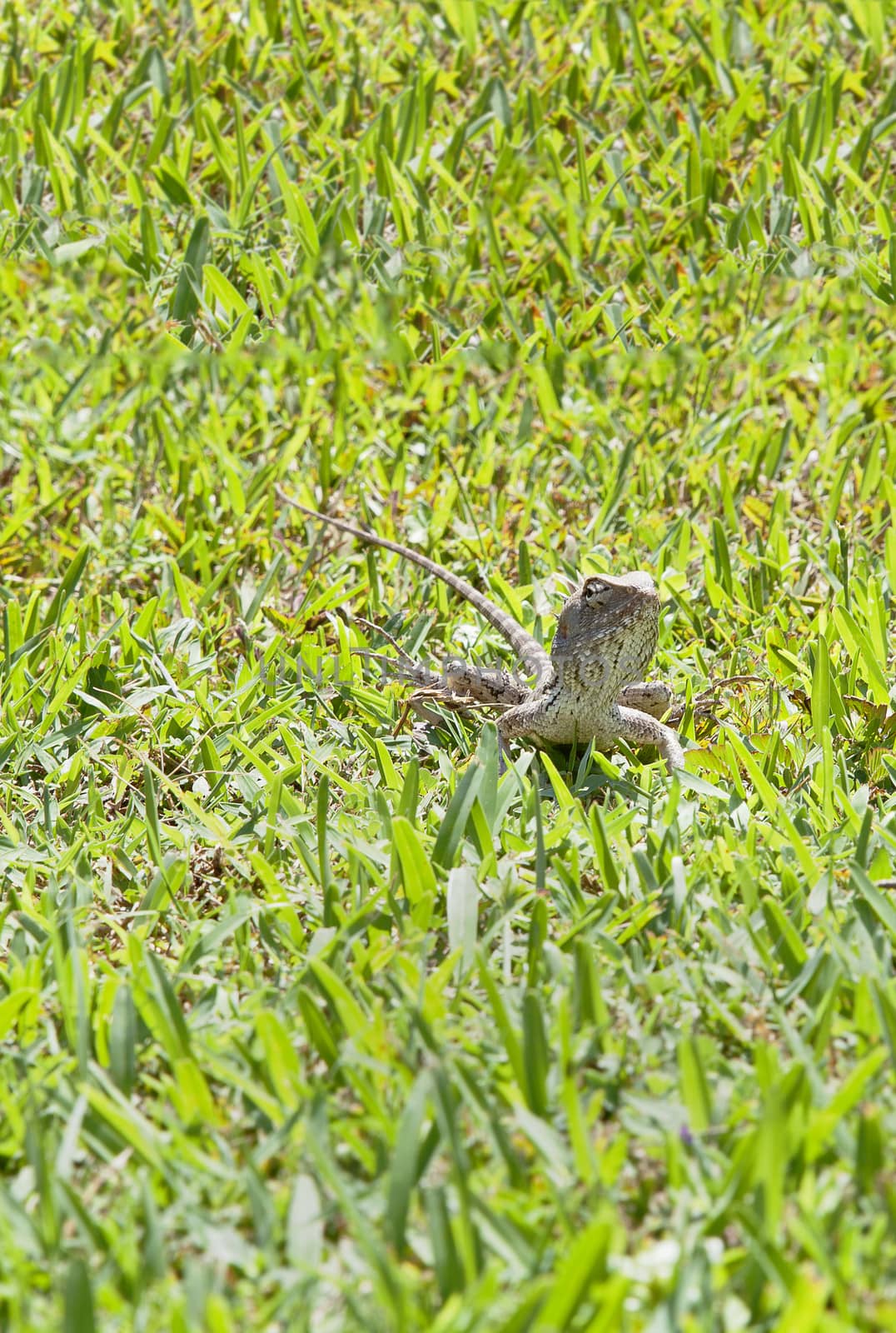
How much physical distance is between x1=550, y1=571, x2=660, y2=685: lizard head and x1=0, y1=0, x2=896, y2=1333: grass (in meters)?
0.30

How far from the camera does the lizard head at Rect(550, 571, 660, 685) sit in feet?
11.7

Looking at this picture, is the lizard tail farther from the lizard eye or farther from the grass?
the lizard eye

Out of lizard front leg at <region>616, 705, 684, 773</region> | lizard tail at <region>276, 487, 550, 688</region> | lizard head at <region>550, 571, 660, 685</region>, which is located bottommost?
lizard tail at <region>276, 487, 550, 688</region>

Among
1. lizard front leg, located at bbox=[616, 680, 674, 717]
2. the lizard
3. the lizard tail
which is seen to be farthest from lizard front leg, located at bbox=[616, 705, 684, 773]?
the lizard tail

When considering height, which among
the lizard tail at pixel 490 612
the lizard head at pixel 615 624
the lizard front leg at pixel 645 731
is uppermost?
the lizard head at pixel 615 624

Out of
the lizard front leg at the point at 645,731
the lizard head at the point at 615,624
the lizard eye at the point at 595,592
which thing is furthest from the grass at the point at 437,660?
the lizard eye at the point at 595,592

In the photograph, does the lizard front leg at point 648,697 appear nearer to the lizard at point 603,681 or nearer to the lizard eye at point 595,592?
the lizard at point 603,681

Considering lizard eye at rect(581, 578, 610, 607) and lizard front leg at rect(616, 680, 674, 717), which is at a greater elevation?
lizard eye at rect(581, 578, 610, 607)

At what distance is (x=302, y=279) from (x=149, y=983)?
3.82 meters

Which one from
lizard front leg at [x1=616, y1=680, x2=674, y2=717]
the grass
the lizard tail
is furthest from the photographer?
the lizard tail

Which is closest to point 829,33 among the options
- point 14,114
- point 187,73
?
point 187,73

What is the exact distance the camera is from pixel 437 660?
4312 mm

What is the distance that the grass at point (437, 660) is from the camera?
2.10 metres

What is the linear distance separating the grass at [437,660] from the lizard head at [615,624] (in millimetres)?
302
